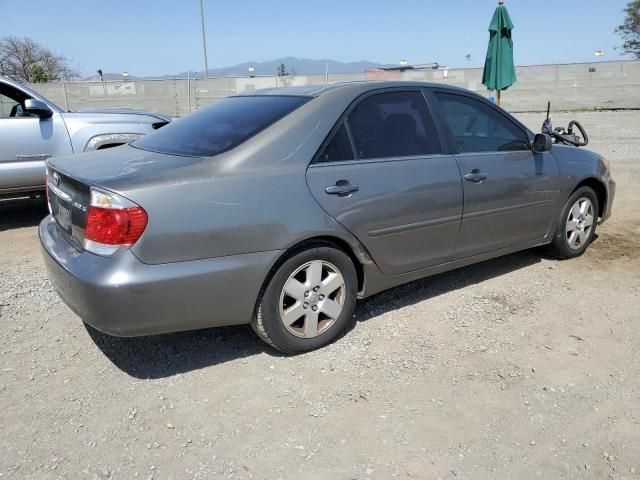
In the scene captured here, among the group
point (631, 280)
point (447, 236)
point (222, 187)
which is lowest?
point (631, 280)

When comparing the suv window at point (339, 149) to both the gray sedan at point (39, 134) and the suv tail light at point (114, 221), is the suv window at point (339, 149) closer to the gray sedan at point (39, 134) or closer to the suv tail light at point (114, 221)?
the suv tail light at point (114, 221)

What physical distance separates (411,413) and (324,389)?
50 cm

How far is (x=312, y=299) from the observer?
3.28 meters

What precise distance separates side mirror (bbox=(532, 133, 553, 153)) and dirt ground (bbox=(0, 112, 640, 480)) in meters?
1.14

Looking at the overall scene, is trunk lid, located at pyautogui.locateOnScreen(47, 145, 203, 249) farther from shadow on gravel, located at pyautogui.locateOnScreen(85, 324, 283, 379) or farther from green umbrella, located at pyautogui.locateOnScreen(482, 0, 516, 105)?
green umbrella, located at pyautogui.locateOnScreen(482, 0, 516, 105)

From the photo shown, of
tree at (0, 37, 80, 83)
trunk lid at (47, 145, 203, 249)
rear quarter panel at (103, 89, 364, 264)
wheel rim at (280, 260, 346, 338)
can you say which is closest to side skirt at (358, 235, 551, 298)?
wheel rim at (280, 260, 346, 338)

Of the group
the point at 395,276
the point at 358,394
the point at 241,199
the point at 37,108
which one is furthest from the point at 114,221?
the point at 37,108

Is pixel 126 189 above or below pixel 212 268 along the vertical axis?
above

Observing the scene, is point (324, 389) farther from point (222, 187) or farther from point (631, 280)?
point (631, 280)

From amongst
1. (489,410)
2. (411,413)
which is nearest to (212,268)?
(411,413)

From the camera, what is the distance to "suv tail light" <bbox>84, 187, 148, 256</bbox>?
2676mm

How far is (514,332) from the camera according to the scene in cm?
363

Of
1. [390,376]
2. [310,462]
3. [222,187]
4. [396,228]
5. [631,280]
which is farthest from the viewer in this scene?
[631,280]

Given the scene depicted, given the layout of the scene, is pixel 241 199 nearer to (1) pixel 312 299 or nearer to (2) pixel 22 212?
(1) pixel 312 299
